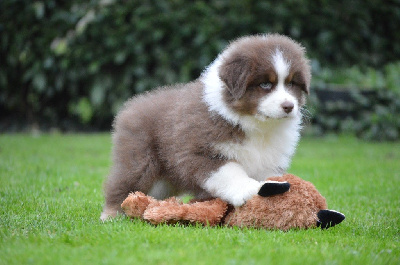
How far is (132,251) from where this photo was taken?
343 centimetres

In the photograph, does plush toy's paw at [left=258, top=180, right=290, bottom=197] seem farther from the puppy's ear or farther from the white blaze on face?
the puppy's ear

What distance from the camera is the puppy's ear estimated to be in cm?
430

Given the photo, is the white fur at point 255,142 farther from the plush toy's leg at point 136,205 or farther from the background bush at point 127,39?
the background bush at point 127,39

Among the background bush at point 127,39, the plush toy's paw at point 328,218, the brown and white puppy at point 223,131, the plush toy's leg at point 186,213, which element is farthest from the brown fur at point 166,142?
the background bush at point 127,39

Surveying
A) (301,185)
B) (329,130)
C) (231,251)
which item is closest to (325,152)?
(329,130)

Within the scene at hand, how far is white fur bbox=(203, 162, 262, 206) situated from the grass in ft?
0.88

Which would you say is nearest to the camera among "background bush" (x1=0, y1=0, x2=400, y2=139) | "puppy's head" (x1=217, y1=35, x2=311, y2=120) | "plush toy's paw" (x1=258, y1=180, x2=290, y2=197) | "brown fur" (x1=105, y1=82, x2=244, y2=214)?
"plush toy's paw" (x1=258, y1=180, x2=290, y2=197)

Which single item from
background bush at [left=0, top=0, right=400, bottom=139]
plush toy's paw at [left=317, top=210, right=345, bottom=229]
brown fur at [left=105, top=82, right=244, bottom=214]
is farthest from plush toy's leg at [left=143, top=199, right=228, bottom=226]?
background bush at [left=0, top=0, right=400, bottom=139]

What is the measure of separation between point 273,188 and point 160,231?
3.17 feet

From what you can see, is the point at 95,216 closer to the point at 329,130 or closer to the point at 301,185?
the point at 301,185

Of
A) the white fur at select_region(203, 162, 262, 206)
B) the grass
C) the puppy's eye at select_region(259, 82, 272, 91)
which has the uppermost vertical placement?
the puppy's eye at select_region(259, 82, 272, 91)

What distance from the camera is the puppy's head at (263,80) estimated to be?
4.27m

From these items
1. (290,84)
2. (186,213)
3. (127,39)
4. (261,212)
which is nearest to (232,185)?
(261,212)

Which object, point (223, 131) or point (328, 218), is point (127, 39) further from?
point (328, 218)
